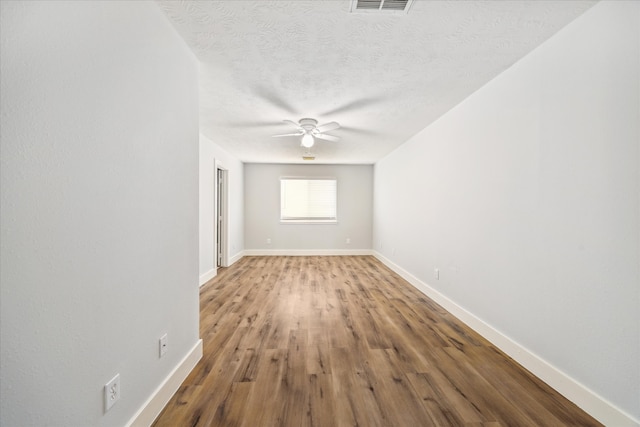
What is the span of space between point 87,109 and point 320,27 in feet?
4.43

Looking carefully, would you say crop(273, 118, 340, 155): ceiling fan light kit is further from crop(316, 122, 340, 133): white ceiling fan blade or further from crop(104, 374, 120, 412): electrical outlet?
crop(104, 374, 120, 412): electrical outlet

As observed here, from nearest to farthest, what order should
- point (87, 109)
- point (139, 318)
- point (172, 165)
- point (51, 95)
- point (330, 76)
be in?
point (51, 95) → point (87, 109) → point (139, 318) → point (172, 165) → point (330, 76)

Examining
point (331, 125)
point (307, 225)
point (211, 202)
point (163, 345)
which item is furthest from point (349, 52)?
point (307, 225)

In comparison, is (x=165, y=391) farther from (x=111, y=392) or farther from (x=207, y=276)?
(x=207, y=276)

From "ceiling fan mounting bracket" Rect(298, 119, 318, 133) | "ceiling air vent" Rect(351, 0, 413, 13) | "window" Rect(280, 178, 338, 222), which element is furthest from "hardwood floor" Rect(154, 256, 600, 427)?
"window" Rect(280, 178, 338, 222)

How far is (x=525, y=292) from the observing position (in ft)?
6.40

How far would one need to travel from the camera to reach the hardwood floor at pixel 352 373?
146cm

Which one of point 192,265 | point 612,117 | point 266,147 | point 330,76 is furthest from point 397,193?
point 192,265

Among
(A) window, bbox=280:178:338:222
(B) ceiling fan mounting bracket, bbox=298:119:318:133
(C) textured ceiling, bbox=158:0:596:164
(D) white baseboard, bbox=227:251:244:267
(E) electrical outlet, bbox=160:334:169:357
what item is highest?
(C) textured ceiling, bbox=158:0:596:164

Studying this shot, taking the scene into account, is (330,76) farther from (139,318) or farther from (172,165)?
(139,318)

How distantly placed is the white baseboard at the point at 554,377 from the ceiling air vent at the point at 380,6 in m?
2.41

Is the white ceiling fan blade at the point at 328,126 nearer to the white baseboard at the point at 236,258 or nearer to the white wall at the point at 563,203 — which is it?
the white wall at the point at 563,203

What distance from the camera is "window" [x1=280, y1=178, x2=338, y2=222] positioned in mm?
6648

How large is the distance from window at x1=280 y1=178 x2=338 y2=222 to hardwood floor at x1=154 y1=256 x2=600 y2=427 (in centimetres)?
356
